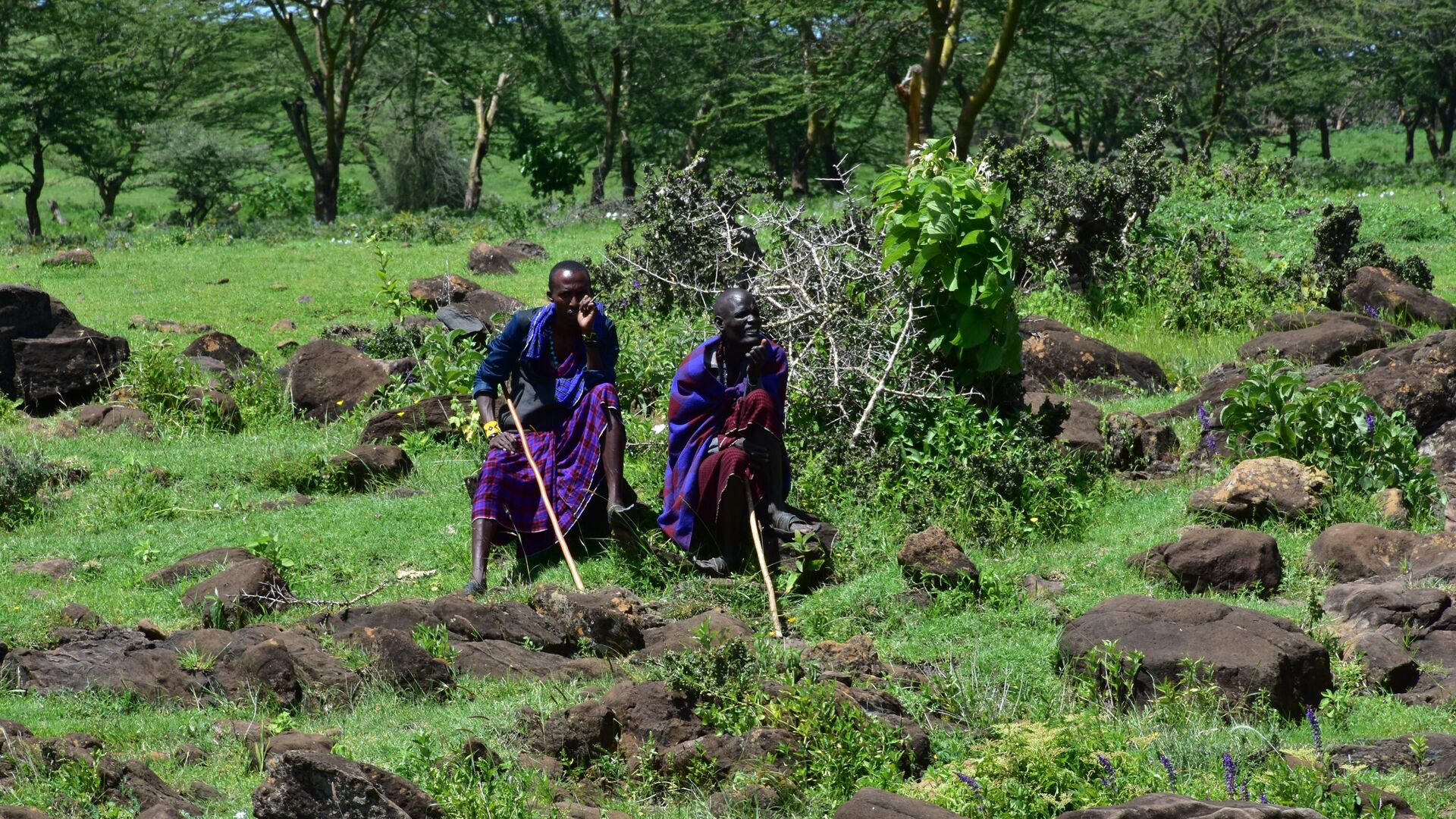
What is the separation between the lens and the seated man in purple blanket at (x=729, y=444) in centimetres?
694

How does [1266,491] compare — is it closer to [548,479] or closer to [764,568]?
[764,568]

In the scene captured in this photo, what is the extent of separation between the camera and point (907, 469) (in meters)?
A: 7.88

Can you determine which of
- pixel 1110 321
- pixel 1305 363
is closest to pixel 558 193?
pixel 1110 321

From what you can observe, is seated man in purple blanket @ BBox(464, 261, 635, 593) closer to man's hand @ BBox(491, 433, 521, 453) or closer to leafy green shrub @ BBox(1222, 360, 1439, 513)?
man's hand @ BBox(491, 433, 521, 453)

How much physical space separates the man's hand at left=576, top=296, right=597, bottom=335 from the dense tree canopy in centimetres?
1190

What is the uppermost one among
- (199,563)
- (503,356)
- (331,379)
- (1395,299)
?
(503,356)

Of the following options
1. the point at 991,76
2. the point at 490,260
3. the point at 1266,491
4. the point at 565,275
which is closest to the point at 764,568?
the point at 565,275

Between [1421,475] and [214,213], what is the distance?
82.9ft

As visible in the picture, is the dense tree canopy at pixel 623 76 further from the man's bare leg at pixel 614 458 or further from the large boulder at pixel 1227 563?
the large boulder at pixel 1227 563

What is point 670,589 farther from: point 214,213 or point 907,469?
point 214,213

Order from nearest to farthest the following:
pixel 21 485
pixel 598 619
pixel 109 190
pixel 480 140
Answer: pixel 598 619, pixel 21 485, pixel 480 140, pixel 109 190

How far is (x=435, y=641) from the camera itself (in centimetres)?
576

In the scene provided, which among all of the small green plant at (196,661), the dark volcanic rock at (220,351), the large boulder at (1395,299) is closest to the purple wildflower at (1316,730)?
the small green plant at (196,661)

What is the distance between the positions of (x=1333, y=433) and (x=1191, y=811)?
15.0 ft
